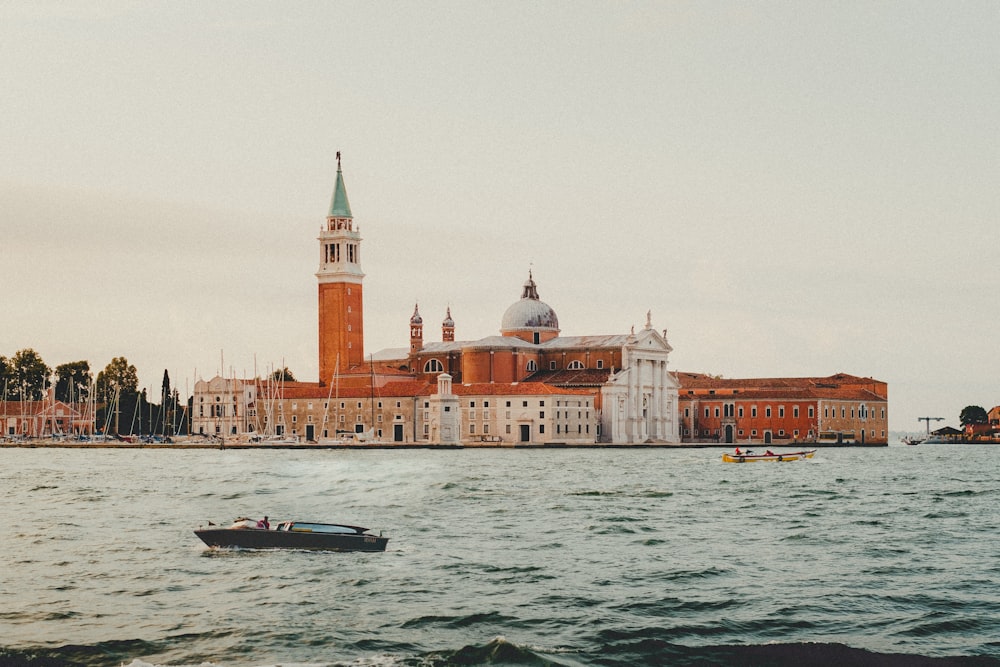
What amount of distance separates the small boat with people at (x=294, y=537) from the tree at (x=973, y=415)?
11351 centimetres

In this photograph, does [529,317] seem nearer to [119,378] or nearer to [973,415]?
[119,378]

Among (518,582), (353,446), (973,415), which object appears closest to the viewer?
(518,582)

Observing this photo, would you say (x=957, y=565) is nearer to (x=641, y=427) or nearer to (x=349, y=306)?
(x=641, y=427)

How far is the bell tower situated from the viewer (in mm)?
93188

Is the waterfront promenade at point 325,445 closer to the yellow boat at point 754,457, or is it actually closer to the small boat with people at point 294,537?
the yellow boat at point 754,457

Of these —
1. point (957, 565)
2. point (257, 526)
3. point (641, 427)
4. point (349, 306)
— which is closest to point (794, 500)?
point (957, 565)

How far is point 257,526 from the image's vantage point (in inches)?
858

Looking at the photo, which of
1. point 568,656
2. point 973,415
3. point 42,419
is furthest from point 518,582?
point 973,415

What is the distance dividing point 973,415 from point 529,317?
178ft

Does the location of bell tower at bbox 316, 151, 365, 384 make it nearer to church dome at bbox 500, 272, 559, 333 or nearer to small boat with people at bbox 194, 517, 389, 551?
church dome at bbox 500, 272, 559, 333

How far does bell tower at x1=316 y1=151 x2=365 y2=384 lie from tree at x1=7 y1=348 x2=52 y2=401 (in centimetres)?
2466

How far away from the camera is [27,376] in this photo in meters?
103

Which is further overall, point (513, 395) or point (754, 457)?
point (513, 395)

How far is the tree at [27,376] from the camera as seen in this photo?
10244cm
